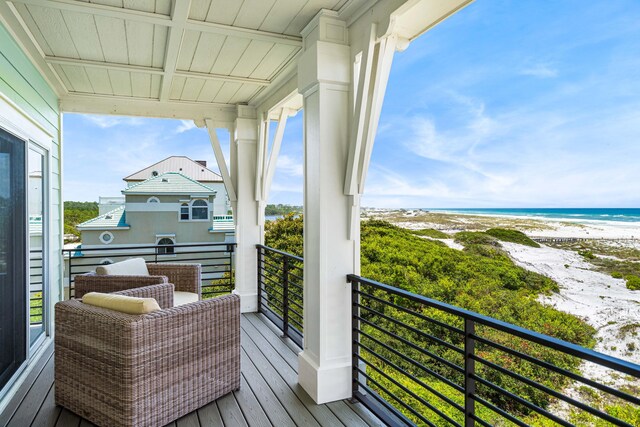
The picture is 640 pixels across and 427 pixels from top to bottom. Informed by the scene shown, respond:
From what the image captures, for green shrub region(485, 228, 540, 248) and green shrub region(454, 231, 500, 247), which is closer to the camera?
green shrub region(485, 228, 540, 248)

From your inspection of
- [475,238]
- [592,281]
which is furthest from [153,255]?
[592,281]

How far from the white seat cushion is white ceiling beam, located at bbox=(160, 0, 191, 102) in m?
1.96

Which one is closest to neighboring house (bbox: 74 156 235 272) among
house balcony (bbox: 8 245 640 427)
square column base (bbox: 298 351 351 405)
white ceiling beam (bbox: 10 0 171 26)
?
house balcony (bbox: 8 245 640 427)

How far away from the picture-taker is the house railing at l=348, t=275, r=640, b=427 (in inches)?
50.4

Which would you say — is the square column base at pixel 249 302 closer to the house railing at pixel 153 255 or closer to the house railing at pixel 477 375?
the house railing at pixel 153 255

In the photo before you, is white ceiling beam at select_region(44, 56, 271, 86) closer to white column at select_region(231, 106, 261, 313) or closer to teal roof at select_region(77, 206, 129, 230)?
white column at select_region(231, 106, 261, 313)

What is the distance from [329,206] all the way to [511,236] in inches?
276

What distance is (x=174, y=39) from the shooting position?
2574 millimetres

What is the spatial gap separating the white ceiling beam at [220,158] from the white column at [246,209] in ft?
0.23

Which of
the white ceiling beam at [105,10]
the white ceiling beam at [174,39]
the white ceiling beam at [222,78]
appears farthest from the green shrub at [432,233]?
the white ceiling beam at [105,10]

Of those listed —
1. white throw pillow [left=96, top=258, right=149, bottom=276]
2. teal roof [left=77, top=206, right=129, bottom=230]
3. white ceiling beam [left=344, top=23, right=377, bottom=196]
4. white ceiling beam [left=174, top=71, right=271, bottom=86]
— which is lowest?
white throw pillow [left=96, top=258, right=149, bottom=276]

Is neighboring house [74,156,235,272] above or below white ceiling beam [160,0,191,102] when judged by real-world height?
below

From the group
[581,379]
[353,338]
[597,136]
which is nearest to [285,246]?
[597,136]

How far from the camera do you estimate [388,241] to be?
992 cm
